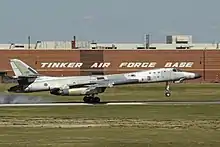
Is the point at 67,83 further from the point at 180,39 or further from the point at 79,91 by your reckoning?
the point at 180,39

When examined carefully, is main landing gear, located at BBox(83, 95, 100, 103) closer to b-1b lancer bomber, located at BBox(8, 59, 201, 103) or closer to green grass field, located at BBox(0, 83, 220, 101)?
b-1b lancer bomber, located at BBox(8, 59, 201, 103)

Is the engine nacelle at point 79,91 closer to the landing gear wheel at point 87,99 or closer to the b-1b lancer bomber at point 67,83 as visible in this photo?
the b-1b lancer bomber at point 67,83

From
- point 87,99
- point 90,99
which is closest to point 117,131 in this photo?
point 90,99

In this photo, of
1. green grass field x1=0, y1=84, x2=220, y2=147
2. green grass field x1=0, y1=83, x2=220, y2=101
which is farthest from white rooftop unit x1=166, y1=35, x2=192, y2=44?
green grass field x1=0, y1=84, x2=220, y2=147

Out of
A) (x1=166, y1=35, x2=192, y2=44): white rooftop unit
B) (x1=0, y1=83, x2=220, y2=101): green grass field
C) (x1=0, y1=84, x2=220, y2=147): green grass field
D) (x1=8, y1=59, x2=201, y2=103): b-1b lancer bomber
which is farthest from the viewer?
(x1=166, y1=35, x2=192, y2=44): white rooftop unit

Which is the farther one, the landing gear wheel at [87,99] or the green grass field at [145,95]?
the green grass field at [145,95]

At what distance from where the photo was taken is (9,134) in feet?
97.6

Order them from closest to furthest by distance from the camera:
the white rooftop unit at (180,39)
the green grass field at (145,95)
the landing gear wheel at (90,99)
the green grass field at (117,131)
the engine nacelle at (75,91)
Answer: the green grass field at (117,131), the engine nacelle at (75,91), the landing gear wheel at (90,99), the green grass field at (145,95), the white rooftop unit at (180,39)

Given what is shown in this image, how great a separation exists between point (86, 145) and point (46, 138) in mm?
3301

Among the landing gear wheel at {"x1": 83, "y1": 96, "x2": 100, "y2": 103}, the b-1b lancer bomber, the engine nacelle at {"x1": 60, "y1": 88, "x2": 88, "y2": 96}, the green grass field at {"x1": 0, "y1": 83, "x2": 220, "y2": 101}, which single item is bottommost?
the green grass field at {"x1": 0, "y1": 83, "x2": 220, "y2": 101}

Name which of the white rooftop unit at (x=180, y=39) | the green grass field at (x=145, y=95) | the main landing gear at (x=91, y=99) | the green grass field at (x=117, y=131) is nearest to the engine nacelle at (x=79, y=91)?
the main landing gear at (x=91, y=99)

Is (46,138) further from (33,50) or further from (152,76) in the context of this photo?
(33,50)

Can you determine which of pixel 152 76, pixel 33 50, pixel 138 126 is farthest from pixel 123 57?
pixel 138 126

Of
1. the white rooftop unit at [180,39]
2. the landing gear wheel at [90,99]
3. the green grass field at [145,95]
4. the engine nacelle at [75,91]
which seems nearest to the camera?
the engine nacelle at [75,91]
